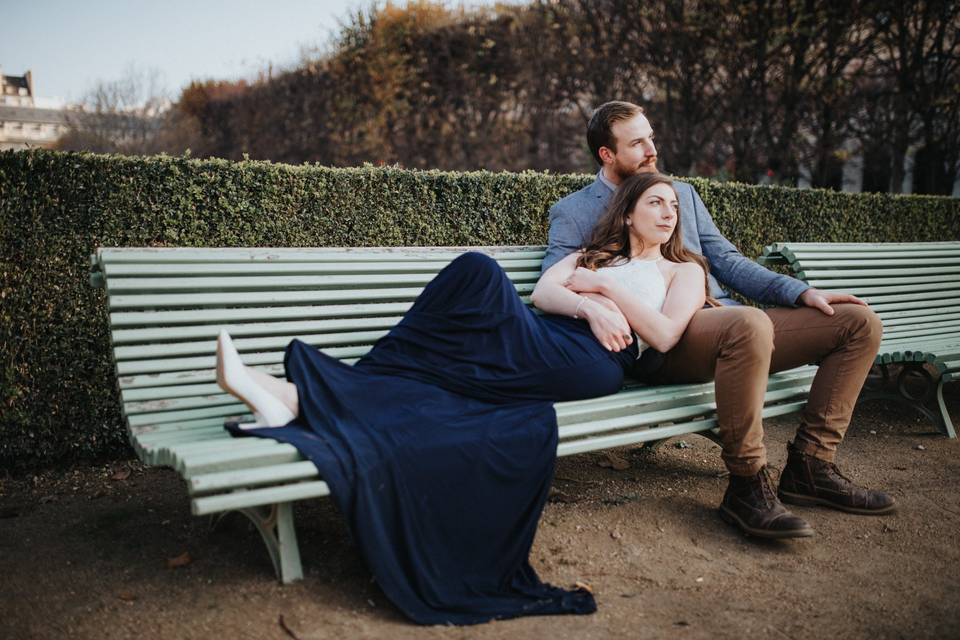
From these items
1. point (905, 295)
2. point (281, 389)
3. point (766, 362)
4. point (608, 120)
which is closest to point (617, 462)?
point (766, 362)

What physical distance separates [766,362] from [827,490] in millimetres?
750

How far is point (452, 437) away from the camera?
8.94 ft

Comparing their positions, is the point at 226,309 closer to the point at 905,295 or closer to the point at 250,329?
the point at 250,329

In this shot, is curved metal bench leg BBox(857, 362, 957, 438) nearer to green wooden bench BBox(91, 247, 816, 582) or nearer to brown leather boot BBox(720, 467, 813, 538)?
green wooden bench BBox(91, 247, 816, 582)

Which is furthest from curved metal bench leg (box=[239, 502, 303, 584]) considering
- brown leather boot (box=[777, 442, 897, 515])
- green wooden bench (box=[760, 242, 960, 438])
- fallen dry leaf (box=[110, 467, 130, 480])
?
green wooden bench (box=[760, 242, 960, 438])

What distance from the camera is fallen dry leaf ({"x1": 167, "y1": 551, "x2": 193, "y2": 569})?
9.66ft

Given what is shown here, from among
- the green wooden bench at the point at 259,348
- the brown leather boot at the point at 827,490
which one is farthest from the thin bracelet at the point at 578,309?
the brown leather boot at the point at 827,490

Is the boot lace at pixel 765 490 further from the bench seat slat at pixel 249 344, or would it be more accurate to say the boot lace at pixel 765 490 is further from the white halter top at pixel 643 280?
the bench seat slat at pixel 249 344

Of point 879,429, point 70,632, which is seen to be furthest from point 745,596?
point 879,429

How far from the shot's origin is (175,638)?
2412 millimetres

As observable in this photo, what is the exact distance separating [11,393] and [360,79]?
11397 mm

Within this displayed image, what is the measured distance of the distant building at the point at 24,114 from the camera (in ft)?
56.0

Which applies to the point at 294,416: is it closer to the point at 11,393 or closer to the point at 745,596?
the point at 745,596

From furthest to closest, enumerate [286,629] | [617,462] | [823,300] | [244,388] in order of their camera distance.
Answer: [617,462]
[823,300]
[244,388]
[286,629]
